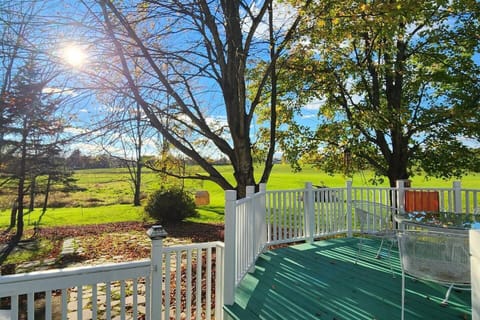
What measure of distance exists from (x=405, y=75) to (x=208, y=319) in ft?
30.7

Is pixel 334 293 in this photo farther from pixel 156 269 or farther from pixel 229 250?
pixel 156 269

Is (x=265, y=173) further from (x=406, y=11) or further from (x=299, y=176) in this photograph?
(x=299, y=176)

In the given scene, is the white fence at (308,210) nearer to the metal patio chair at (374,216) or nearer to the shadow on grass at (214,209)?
the metal patio chair at (374,216)

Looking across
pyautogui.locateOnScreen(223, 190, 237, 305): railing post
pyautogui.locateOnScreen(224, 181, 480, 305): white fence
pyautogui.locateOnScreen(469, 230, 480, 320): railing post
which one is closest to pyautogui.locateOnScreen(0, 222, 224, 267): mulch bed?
pyautogui.locateOnScreen(224, 181, 480, 305): white fence

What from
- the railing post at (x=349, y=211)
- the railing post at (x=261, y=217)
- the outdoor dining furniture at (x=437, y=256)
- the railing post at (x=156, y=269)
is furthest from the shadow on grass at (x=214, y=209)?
the outdoor dining furniture at (x=437, y=256)

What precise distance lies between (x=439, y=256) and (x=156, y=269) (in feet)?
7.23

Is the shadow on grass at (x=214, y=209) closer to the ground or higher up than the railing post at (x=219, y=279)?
closer to the ground

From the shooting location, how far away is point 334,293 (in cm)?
330

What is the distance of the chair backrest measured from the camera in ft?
7.17

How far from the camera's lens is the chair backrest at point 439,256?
7.17 ft

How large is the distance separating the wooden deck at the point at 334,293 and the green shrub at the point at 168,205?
743cm

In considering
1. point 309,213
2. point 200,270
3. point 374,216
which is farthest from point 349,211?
point 200,270

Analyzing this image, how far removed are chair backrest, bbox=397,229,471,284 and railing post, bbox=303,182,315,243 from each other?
10.4ft

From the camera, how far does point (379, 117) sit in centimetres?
790
